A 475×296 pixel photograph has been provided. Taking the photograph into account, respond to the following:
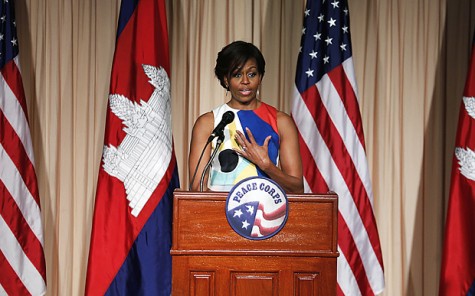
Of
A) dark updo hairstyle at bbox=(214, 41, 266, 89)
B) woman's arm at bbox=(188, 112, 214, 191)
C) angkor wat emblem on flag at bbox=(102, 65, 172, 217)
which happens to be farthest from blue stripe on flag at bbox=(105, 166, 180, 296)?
dark updo hairstyle at bbox=(214, 41, 266, 89)

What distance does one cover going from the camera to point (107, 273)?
3926mm

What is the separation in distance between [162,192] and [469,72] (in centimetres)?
200

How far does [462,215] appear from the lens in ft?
13.3

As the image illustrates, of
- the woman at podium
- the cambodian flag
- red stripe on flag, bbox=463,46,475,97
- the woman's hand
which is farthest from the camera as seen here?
red stripe on flag, bbox=463,46,475,97

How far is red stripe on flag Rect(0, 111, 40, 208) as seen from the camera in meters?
4.07

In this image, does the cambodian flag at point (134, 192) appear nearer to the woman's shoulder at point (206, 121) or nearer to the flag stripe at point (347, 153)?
the woman's shoulder at point (206, 121)

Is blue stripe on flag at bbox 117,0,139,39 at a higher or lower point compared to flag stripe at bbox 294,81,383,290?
higher

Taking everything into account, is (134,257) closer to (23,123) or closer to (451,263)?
(23,123)

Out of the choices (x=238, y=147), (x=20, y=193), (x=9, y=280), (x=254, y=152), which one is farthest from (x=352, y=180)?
(x=9, y=280)

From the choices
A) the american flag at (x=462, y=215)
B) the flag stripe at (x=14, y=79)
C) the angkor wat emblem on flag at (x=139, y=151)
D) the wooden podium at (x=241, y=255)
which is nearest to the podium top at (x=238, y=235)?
the wooden podium at (x=241, y=255)

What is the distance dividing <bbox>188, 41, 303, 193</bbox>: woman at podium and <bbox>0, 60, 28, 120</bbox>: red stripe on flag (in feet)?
5.04

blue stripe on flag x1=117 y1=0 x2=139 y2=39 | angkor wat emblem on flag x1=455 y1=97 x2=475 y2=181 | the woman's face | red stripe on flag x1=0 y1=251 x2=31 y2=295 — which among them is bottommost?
red stripe on flag x1=0 y1=251 x2=31 y2=295

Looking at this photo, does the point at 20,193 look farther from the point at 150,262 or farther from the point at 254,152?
the point at 254,152

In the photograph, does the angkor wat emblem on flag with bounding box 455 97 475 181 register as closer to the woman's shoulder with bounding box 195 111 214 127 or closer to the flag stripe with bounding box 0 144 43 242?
the woman's shoulder with bounding box 195 111 214 127
